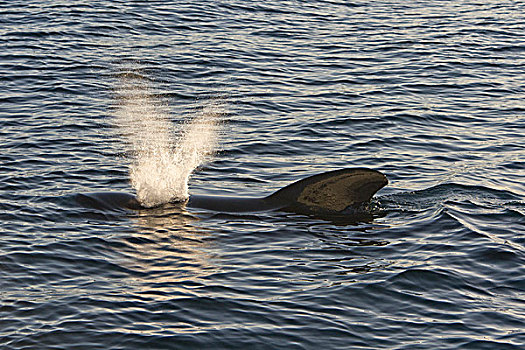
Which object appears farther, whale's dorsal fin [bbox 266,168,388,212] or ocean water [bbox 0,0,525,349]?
whale's dorsal fin [bbox 266,168,388,212]

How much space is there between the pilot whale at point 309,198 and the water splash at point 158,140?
47 cm

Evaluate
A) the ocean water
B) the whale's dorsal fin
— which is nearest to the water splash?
the ocean water

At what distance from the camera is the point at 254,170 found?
679 inches

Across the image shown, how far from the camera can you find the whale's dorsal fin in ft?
47.1

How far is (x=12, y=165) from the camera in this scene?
1669 centimetres

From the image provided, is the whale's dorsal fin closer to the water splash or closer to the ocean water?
the ocean water

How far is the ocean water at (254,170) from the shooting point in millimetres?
11070

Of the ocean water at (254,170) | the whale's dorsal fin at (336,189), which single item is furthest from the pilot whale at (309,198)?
the ocean water at (254,170)

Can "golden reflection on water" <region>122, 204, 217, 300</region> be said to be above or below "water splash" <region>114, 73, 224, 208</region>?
below

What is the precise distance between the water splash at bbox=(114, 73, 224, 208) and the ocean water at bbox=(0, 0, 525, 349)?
67 mm

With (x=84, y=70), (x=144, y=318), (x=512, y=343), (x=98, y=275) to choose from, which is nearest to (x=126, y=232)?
(x=98, y=275)

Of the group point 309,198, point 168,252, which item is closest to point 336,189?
point 309,198

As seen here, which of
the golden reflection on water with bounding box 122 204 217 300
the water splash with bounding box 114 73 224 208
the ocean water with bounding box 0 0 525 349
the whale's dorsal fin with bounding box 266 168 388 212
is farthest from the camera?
the water splash with bounding box 114 73 224 208

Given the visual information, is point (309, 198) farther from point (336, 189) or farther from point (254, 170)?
point (254, 170)
